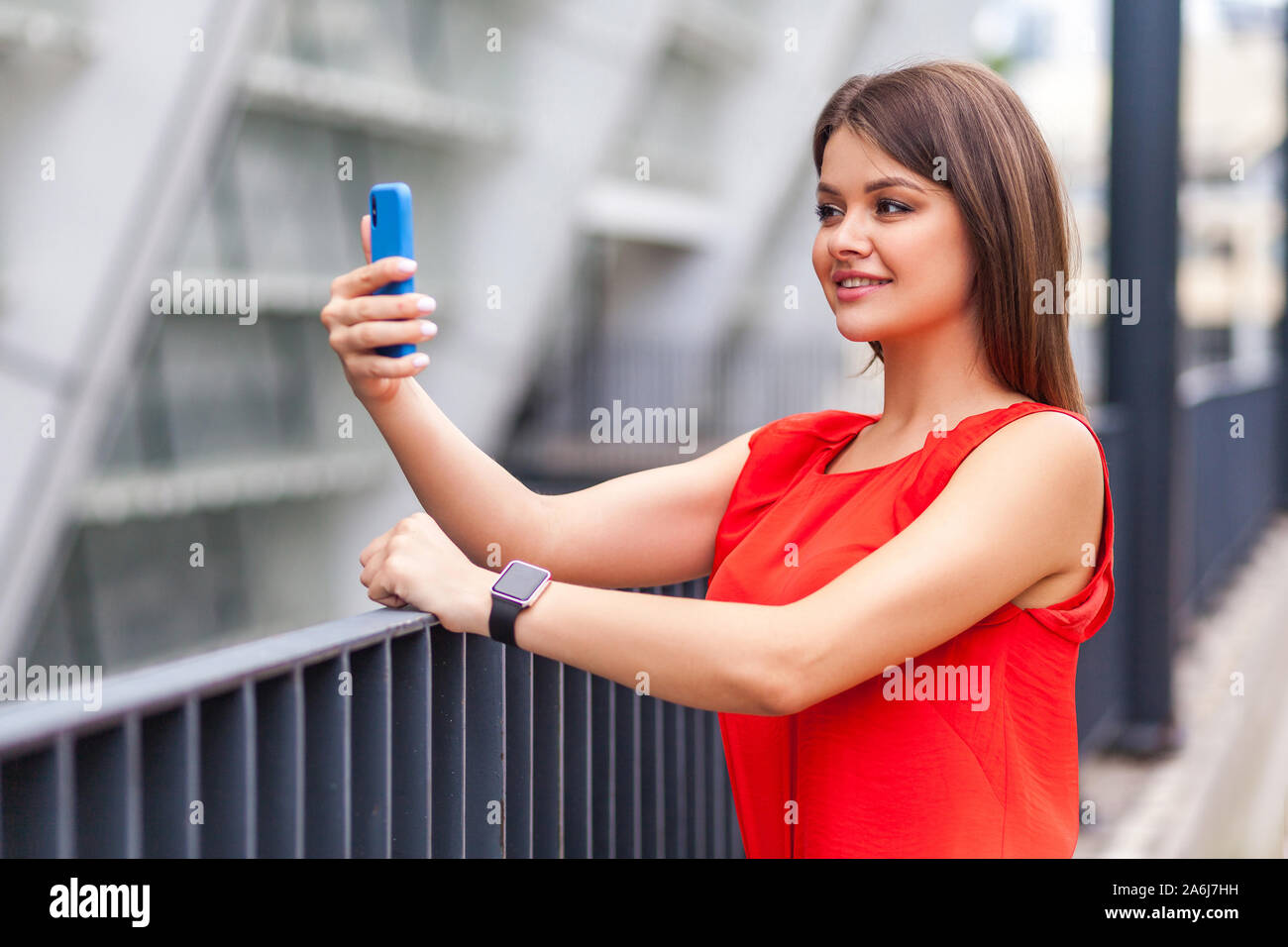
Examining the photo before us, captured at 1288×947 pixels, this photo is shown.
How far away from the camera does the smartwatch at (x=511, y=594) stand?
1860 mm

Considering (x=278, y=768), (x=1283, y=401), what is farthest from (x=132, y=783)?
(x=1283, y=401)

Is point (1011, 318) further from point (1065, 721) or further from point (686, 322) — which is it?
point (686, 322)

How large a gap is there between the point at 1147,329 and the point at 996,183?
15.7 feet

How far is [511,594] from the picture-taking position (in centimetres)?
187

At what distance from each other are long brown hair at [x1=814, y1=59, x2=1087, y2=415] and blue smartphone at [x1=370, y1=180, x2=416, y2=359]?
2.16 ft

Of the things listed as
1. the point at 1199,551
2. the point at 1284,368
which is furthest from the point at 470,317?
the point at 1284,368

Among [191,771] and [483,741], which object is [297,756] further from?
[483,741]

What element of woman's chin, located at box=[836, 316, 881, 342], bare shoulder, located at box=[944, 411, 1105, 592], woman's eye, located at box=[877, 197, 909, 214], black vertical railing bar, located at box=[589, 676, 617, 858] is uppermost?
woman's eye, located at box=[877, 197, 909, 214]

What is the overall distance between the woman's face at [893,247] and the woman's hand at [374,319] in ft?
1.93

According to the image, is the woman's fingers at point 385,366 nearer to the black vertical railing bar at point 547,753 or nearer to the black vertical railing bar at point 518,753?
the black vertical railing bar at point 518,753

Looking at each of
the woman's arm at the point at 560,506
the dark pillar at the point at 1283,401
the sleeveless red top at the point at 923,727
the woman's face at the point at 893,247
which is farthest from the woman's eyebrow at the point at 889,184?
the dark pillar at the point at 1283,401

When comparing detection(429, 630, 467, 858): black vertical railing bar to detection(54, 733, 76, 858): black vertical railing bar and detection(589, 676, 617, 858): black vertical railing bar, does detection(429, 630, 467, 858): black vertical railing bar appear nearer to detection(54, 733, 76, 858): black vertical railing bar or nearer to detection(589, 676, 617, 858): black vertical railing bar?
detection(589, 676, 617, 858): black vertical railing bar

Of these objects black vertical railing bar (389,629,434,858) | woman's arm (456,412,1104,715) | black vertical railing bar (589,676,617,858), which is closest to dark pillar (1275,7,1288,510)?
black vertical railing bar (589,676,617,858)

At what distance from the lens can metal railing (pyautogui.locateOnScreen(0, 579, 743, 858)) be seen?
1505 mm
